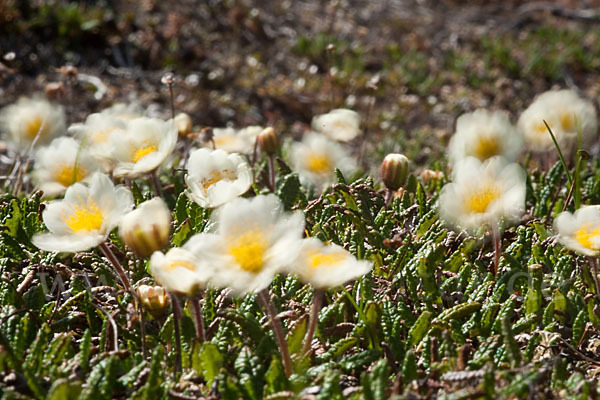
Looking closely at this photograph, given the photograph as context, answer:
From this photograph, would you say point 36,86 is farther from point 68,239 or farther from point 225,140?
point 68,239

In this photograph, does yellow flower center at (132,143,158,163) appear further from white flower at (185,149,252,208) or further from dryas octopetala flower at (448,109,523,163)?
dryas octopetala flower at (448,109,523,163)

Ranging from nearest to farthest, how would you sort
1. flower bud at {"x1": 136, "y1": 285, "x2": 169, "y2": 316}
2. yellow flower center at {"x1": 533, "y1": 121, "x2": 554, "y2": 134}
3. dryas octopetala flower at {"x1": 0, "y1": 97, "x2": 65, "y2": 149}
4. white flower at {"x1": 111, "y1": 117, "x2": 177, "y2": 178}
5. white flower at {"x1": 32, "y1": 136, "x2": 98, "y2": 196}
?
1. flower bud at {"x1": 136, "y1": 285, "x2": 169, "y2": 316}
2. white flower at {"x1": 111, "y1": 117, "x2": 177, "y2": 178}
3. white flower at {"x1": 32, "y1": 136, "x2": 98, "y2": 196}
4. yellow flower center at {"x1": 533, "y1": 121, "x2": 554, "y2": 134}
5. dryas octopetala flower at {"x1": 0, "y1": 97, "x2": 65, "y2": 149}

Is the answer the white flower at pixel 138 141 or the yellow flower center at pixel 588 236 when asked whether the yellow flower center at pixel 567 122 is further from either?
the white flower at pixel 138 141

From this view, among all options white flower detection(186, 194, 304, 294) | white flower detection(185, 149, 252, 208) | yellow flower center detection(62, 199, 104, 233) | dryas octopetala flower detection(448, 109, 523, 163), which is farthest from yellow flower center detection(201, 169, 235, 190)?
dryas octopetala flower detection(448, 109, 523, 163)

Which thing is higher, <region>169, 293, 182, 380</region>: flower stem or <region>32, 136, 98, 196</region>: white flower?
<region>32, 136, 98, 196</region>: white flower

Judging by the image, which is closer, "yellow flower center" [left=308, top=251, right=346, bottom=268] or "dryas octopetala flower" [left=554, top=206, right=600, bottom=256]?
"yellow flower center" [left=308, top=251, right=346, bottom=268]

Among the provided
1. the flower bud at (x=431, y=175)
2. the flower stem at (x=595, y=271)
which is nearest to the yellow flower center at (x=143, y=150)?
the flower bud at (x=431, y=175)
